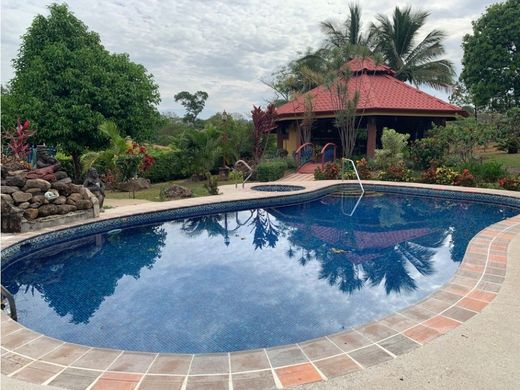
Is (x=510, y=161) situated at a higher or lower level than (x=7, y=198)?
higher

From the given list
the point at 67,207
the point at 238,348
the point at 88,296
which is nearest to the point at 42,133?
the point at 67,207

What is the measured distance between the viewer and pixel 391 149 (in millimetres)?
16125

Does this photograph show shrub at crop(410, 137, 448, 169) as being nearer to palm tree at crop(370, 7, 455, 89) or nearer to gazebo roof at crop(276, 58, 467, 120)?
gazebo roof at crop(276, 58, 467, 120)

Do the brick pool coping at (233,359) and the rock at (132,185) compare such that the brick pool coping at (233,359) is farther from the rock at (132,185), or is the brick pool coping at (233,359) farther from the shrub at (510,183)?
the rock at (132,185)

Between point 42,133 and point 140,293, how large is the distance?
993 cm

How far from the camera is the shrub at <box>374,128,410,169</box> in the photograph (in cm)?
1587

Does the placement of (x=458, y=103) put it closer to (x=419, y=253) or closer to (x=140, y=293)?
(x=419, y=253)

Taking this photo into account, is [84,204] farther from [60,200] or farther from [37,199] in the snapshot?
[37,199]

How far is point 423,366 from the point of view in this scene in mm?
3076

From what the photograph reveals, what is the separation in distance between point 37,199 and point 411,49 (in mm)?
26608

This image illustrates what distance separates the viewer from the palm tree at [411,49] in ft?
81.6

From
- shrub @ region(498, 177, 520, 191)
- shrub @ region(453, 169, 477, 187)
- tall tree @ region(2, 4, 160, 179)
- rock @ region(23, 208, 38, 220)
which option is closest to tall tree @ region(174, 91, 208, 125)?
tall tree @ region(2, 4, 160, 179)

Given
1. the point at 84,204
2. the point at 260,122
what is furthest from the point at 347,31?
the point at 84,204

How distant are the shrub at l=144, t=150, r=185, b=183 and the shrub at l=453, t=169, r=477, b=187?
39.3 feet
